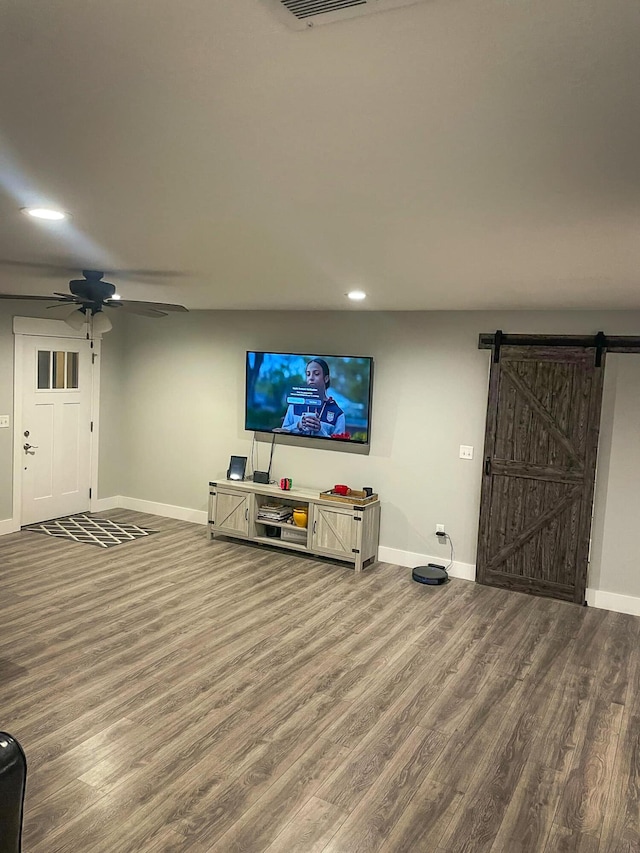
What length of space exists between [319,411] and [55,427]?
3.03 meters

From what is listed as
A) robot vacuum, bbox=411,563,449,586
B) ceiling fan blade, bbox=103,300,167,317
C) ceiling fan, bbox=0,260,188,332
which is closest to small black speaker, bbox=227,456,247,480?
robot vacuum, bbox=411,563,449,586

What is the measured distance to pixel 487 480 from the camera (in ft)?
18.1

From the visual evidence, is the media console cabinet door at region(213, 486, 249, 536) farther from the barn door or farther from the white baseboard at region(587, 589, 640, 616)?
the white baseboard at region(587, 589, 640, 616)

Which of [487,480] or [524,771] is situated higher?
[487,480]

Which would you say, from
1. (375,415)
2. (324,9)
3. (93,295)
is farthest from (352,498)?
(324,9)

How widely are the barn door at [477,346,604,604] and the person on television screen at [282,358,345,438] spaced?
4.91ft

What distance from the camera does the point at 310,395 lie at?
248 inches

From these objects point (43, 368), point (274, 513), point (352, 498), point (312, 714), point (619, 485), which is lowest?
point (312, 714)

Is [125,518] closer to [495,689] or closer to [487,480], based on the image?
[487,480]

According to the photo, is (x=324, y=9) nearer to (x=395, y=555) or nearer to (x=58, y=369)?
(x=395, y=555)

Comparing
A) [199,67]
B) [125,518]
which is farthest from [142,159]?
[125,518]

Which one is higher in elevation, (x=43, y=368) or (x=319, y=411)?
(x=43, y=368)

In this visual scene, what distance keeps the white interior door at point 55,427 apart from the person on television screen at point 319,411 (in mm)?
2634

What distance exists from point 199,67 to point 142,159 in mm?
652
